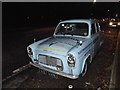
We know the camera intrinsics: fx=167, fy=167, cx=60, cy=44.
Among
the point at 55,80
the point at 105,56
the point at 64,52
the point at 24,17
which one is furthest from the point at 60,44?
the point at 24,17

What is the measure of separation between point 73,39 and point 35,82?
6.30ft

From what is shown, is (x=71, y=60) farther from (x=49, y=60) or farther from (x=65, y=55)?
(x=49, y=60)

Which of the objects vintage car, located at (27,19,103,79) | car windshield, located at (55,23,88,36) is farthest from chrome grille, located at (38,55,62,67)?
car windshield, located at (55,23,88,36)

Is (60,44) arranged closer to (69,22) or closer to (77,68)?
(77,68)

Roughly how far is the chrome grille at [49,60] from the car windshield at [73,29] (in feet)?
5.26

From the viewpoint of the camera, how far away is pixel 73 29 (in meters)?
6.44

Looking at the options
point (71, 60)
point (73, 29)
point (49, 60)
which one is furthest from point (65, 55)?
point (73, 29)

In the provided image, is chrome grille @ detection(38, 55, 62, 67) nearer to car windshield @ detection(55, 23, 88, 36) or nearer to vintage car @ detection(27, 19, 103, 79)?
vintage car @ detection(27, 19, 103, 79)

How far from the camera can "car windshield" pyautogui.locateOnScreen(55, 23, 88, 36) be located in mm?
6229

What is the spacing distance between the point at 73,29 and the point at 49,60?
1881 millimetres

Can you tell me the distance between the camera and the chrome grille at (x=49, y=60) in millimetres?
4996

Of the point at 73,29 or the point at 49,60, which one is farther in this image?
the point at 73,29

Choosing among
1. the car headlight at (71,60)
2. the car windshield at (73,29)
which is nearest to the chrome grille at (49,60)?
the car headlight at (71,60)

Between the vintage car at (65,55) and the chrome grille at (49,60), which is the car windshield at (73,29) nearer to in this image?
the vintage car at (65,55)
